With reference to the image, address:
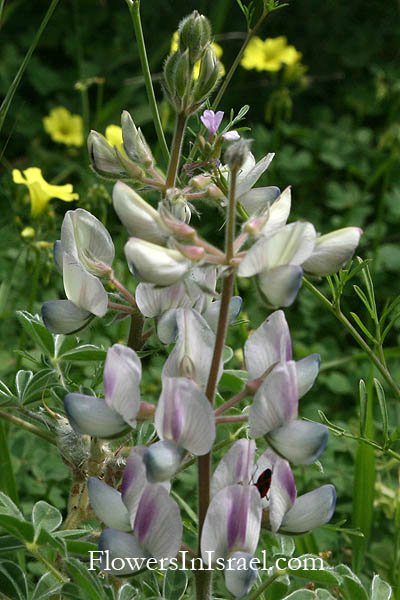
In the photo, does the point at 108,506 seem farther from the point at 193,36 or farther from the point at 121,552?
the point at 193,36

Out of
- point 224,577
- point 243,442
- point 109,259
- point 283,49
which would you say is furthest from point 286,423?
point 283,49

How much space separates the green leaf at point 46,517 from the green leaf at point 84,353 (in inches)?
12.3

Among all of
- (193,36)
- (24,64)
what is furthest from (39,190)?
(193,36)

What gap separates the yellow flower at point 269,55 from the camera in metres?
3.17

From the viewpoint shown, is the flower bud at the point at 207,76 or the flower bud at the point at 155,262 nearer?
the flower bud at the point at 155,262

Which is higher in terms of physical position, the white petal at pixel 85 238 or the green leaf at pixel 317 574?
the white petal at pixel 85 238

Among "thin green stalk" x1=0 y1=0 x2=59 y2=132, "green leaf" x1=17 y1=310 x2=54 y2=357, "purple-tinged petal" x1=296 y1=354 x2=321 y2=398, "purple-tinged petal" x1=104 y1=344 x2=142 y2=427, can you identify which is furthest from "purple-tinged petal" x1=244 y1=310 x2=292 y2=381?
"thin green stalk" x1=0 y1=0 x2=59 y2=132

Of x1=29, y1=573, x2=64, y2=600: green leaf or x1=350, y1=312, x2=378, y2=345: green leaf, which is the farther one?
x1=350, y1=312, x2=378, y2=345: green leaf

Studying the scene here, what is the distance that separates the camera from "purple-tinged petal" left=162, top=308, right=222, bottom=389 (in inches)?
40.5

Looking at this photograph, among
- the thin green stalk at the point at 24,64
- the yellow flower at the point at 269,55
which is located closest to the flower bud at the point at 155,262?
the thin green stalk at the point at 24,64

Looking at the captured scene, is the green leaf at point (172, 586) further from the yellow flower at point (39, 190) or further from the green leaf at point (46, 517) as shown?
the yellow flower at point (39, 190)

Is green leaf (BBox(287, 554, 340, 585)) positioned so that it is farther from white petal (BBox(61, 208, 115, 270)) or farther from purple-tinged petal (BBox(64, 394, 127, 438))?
white petal (BBox(61, 208, 115, 270))

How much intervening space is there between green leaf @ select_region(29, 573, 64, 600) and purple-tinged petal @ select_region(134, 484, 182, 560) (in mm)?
201

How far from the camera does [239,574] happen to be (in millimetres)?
987
